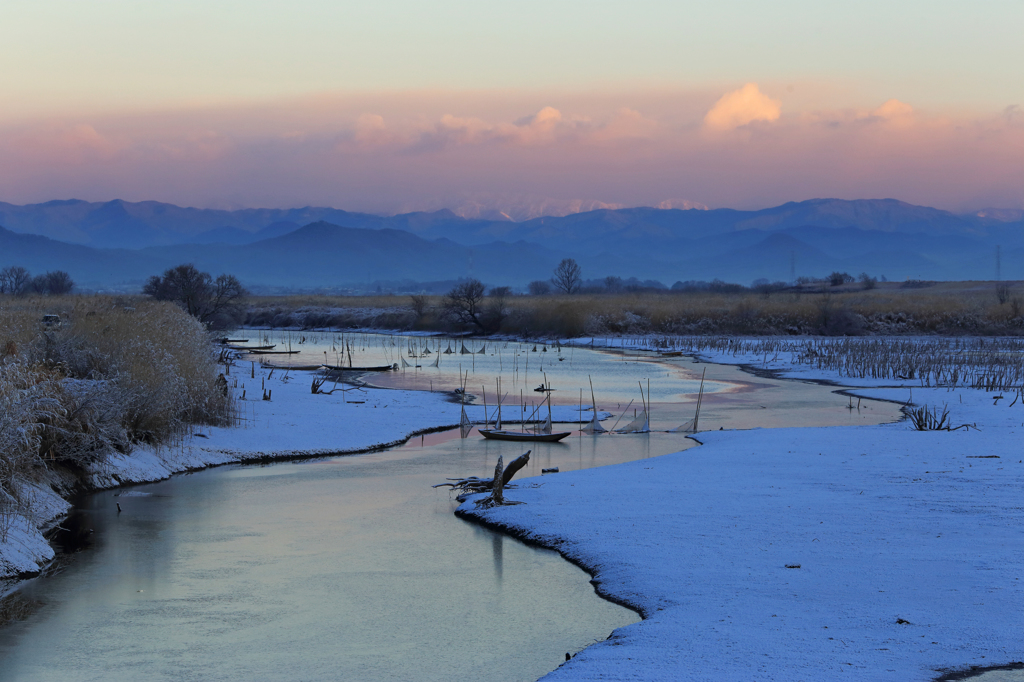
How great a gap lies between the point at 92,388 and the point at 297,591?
796 centimetres

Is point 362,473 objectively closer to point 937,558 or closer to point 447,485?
point 447,485

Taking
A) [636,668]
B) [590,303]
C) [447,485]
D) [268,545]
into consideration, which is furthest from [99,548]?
[590,303]

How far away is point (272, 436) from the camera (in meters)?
22.2

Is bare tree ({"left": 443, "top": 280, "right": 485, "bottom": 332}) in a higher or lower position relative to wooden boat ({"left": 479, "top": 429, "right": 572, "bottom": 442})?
higher

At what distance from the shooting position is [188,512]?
15367mm

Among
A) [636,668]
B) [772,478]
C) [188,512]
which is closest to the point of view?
[636,668]

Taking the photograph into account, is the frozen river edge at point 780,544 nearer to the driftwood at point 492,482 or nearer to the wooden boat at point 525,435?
the driftwood at point 492,482

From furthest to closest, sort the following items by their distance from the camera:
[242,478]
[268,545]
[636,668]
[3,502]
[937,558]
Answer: [242,478], [268,545], [3,502], [937,558], [636,668]

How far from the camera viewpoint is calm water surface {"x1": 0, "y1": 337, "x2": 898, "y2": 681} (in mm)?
9141

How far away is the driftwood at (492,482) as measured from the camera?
50.4 feet

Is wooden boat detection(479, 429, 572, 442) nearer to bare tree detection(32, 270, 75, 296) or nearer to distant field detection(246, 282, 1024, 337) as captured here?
distant field detection(246, 282, 1024, 337)

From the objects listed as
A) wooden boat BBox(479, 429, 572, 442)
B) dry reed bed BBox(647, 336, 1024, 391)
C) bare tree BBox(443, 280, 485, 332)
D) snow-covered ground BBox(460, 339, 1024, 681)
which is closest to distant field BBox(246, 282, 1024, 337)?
bare tree BBox(443, 280, 485, 332)

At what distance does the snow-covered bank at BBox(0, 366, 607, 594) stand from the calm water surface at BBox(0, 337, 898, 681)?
47 cm

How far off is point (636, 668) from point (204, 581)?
5832 millimetres
